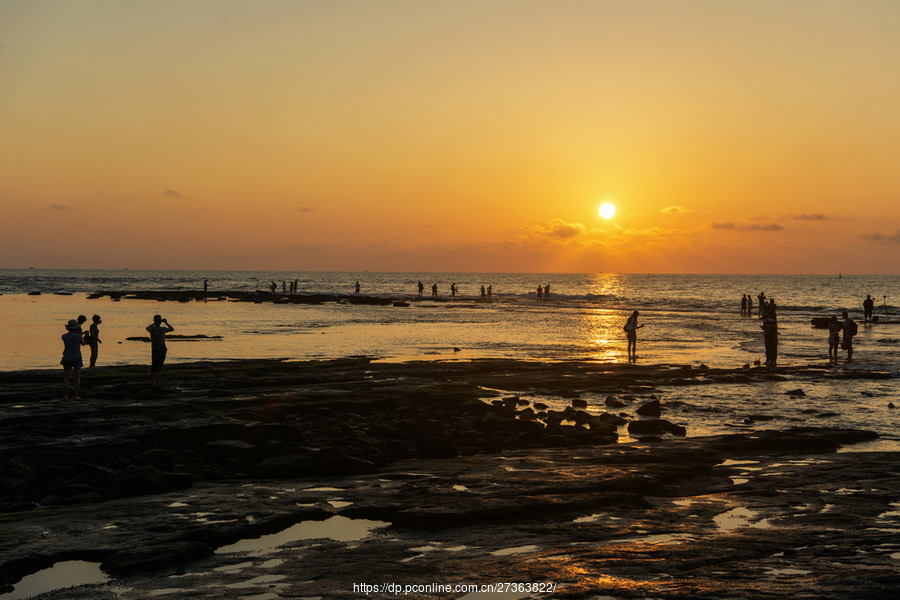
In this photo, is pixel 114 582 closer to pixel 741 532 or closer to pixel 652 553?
pixel 652 553

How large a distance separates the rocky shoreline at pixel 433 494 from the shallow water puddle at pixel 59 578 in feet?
0.48

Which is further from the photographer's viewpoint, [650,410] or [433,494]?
[650,410]

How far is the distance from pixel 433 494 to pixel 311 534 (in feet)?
6.68

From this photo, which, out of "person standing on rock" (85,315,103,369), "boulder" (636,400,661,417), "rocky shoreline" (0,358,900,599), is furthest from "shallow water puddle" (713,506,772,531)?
"person standing on rock" (85,315,103,369)

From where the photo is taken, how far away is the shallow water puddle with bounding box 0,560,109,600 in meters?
7.16

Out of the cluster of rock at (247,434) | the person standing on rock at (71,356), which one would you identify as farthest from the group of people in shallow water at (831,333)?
the person standing on rock at (71,356)

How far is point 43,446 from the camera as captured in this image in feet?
41.0

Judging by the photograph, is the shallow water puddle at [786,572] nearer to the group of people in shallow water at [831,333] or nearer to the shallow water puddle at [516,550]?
the shallow water puddle at [516,550]

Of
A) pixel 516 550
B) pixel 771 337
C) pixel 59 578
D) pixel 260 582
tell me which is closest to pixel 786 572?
pixel 516 550

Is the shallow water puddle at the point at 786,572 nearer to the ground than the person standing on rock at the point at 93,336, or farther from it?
nearer to the ground

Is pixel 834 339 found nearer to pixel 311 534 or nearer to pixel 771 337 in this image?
pixel 771 337

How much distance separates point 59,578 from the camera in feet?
24.6

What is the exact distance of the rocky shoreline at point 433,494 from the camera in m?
7.48

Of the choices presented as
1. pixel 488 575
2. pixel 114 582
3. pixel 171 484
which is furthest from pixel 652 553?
pixel 171 484
